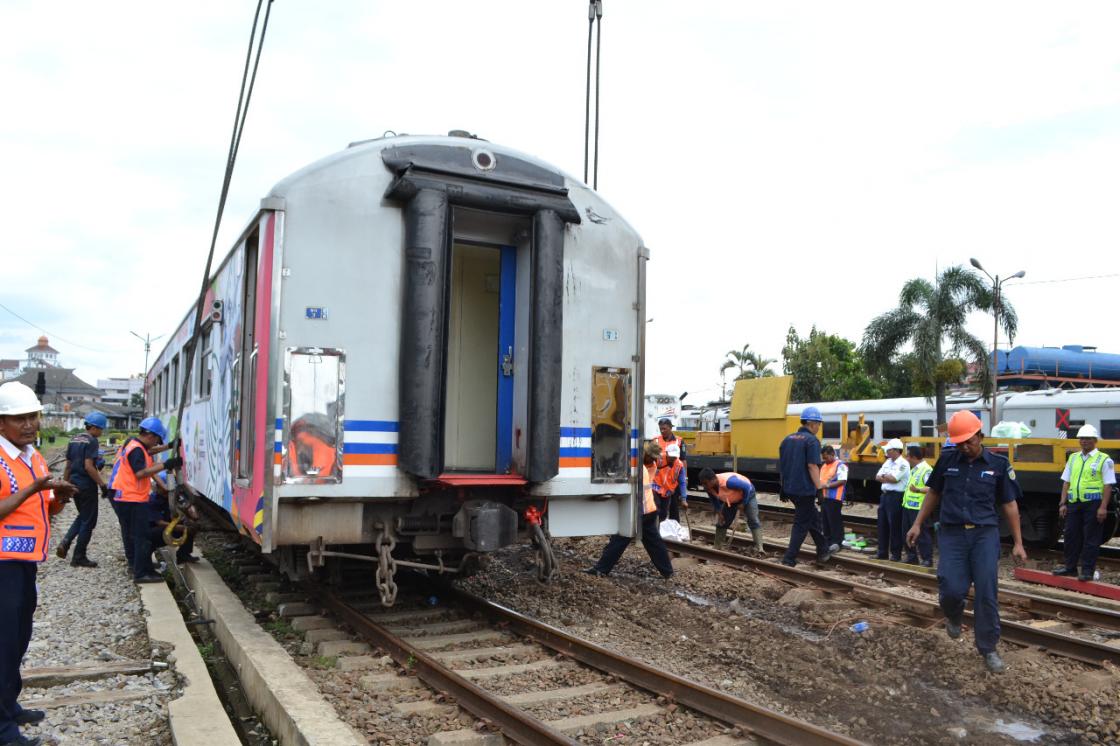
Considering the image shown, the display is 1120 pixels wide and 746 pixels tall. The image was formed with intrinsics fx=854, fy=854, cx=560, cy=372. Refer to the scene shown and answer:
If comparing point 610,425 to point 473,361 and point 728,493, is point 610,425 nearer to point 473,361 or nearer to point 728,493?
point 473,361

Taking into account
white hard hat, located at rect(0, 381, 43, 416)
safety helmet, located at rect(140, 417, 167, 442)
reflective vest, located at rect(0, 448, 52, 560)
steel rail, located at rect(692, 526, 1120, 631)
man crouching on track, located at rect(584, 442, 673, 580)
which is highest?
white hard hat, located at rect(0, 381, 43, 416)

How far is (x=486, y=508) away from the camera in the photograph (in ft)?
19.8

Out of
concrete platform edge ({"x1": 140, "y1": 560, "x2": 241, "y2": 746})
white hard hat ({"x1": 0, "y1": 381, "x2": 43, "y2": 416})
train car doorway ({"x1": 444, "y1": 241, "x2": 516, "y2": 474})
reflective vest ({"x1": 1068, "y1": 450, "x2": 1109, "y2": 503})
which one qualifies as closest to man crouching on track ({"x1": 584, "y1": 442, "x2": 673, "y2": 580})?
train car doorway ({"x1": 444, "y1": 241, "x2": 516, "y2": 474})

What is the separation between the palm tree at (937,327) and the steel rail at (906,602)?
1709 cm

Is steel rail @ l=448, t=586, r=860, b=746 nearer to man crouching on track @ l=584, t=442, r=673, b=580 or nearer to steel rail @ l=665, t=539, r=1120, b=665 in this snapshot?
man crouching on track @ l=584, t=442, r=673, b=580

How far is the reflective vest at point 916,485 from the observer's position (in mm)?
10133

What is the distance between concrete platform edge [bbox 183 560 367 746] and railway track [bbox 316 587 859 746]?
65cm

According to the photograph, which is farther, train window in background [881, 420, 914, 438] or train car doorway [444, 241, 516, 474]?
train window in background [881, 420, 914, 438]

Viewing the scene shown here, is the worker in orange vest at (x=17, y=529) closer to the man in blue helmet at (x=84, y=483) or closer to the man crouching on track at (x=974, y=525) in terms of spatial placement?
the man crouching on track at (x=974, y=525)

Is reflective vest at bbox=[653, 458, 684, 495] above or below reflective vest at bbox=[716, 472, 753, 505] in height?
above

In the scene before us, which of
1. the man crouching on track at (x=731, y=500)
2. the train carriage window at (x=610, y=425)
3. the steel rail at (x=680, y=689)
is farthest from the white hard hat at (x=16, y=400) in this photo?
the man crouching on track at (x=731, y=500)

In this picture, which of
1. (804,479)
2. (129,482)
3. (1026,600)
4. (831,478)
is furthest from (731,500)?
(129,482)

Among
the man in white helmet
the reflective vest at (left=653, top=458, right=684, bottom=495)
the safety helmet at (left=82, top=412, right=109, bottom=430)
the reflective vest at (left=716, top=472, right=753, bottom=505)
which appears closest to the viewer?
the safety helmet at (left=82, top=412, right=109, bottom=430)

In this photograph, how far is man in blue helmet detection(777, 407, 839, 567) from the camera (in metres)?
9.74
